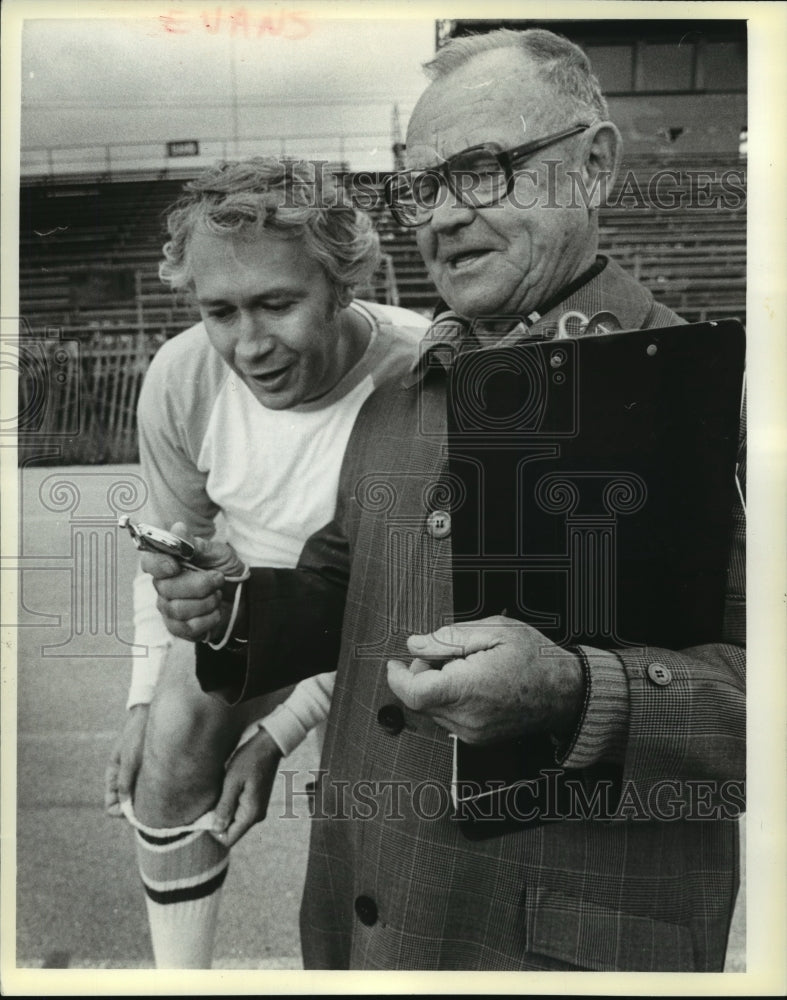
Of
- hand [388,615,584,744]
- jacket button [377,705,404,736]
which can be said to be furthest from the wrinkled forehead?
jacket button [377,705,404,736]

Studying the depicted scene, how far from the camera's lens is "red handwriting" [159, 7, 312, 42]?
2.61 metres

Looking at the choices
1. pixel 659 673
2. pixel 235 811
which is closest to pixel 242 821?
pixel 235 811

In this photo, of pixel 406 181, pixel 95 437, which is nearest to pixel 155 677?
pixel 95 437

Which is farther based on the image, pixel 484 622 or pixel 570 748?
pixel 484 622

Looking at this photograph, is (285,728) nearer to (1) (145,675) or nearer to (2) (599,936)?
(1) (145,675)

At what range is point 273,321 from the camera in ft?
8.30

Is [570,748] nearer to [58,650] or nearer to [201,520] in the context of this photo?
[201,520]

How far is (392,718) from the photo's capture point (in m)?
2.50

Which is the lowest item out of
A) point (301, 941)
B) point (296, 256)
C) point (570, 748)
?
point (301, 941)

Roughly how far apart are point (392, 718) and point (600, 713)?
539mm

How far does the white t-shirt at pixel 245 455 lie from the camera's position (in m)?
2.58

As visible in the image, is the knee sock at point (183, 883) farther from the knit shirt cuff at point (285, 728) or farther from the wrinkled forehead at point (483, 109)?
the wrinkled forehead at point (483, 109)

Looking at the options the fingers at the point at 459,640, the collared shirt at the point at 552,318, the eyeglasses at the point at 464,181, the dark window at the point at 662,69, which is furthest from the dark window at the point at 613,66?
the fingers at the point at 459,640

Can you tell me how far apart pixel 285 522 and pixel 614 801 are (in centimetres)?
112
